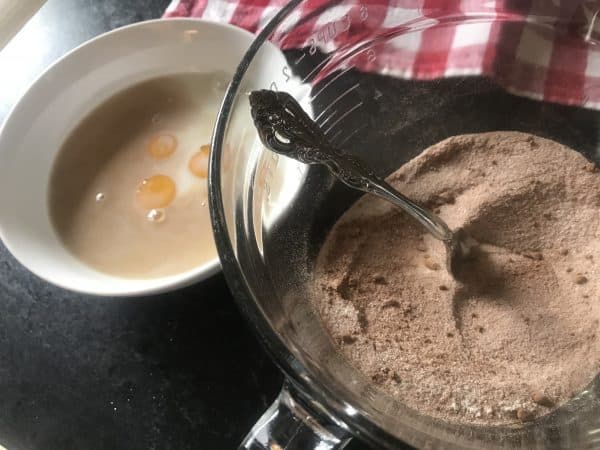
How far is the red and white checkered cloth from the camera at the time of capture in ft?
2.58

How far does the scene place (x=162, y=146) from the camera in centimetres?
85

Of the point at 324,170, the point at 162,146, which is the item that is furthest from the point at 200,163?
the point at 324,170

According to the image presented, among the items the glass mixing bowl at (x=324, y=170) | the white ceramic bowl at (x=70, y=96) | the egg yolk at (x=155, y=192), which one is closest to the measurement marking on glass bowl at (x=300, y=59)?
the glass mixing bowl at (x=324, y=170)

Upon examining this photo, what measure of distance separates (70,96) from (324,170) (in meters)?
0.36

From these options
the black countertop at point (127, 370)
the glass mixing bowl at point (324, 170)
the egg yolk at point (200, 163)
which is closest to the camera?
the glass mixing bowl at point (324, 170)

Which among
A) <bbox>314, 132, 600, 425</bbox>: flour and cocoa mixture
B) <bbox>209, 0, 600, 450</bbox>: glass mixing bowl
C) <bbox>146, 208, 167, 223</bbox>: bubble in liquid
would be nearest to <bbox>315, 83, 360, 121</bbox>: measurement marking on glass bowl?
<bbox>209, 0, 600, 450</bbox>: glass mixing bowl

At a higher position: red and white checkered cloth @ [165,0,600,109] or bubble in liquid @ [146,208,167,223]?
red and white checkered cloth @ [165,0,600,109]

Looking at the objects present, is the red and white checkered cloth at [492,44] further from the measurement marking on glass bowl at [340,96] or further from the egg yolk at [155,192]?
the egg yolk at [155,192]

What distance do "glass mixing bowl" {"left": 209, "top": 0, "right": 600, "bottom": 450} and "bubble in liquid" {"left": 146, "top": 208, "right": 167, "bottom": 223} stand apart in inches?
6.9

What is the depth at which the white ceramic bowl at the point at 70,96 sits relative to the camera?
75 centimetres

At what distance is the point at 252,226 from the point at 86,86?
377 millimetres

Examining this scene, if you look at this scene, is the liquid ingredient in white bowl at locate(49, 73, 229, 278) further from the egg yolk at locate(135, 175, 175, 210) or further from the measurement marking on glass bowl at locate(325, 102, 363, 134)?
the measurement marking on glass bowl at locate(325, 102, 363, 134)

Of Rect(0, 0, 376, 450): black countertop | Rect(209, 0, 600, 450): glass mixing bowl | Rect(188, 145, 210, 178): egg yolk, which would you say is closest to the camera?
Rect(209, 0, 600, 450): glass mixing bowl

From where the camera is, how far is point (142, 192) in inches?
32.1
